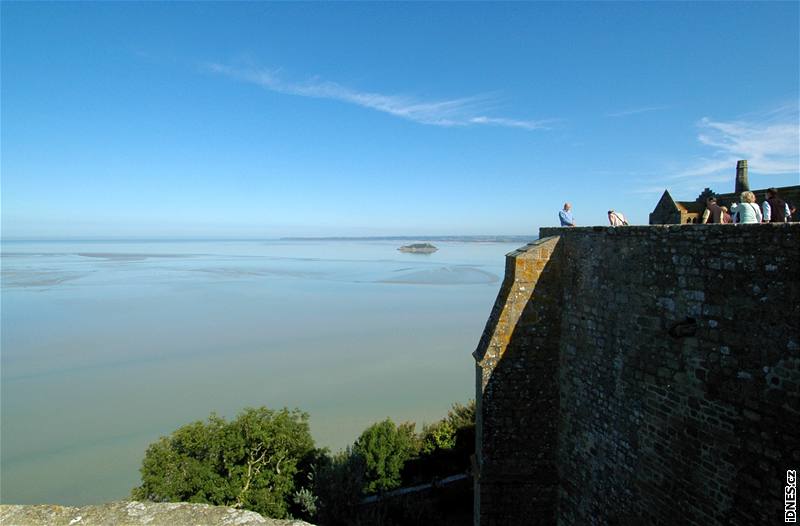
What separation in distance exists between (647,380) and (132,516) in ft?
15.3

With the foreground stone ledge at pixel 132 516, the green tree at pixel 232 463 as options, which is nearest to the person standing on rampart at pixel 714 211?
the foreground stone ledge at pixel 132 516

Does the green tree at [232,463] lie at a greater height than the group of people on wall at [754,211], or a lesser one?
lesser

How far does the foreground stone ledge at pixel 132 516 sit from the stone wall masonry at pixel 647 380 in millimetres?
3590

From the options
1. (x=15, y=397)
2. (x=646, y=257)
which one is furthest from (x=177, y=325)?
(x=646, y=257)

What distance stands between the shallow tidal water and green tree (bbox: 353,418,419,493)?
8.62 feet

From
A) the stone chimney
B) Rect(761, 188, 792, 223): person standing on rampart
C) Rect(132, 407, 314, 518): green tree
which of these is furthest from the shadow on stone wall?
Rect(132, 407, 314, 518): green tree

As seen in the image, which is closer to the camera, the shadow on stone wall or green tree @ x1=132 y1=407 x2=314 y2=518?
the shadow on stone wall

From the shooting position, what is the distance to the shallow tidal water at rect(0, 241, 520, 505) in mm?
13680

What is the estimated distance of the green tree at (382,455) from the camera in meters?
11.8

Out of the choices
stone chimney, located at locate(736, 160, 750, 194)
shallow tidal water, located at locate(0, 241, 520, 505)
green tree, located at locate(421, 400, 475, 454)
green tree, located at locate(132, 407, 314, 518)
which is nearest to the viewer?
stone chimney, located at locate(736, 160, 750, 194)

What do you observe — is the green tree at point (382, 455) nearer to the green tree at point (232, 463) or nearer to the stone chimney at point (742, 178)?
the green tree at point (232, 463)

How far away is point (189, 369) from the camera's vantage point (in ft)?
64.8

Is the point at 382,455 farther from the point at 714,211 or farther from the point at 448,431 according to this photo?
the point at 714,211

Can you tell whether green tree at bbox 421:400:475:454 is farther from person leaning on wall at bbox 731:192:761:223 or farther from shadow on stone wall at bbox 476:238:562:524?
person leaning on wall at bbox 731:192:761:223
